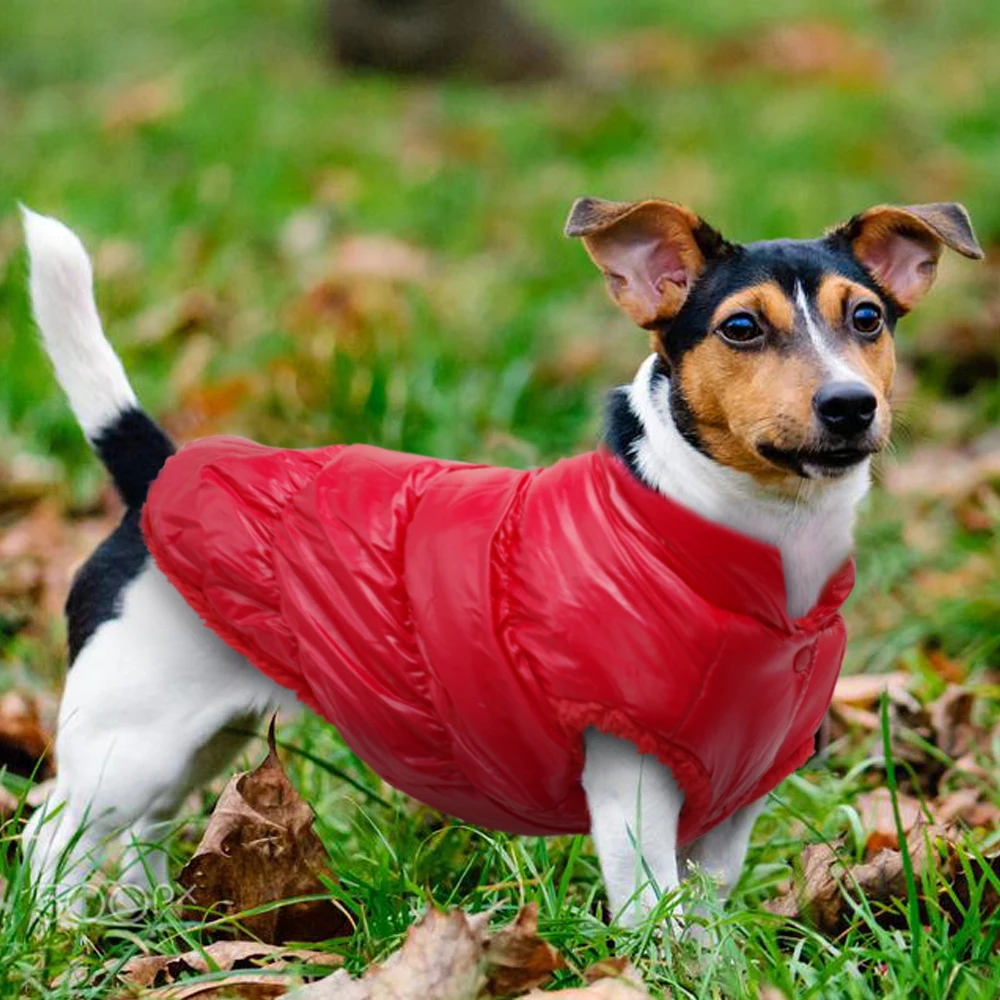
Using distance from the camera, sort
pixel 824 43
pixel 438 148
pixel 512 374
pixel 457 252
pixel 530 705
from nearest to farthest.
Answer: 1. pixel 530 705
2. pixel 512 374
3. pixel 457 252
4. pixel 438 148
5. pixel 824 43

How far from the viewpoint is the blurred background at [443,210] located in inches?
182

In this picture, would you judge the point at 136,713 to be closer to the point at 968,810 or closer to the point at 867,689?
the point at 968,810

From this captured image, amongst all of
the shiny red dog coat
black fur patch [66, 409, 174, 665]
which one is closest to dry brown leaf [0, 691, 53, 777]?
black fur patch [66, 409, 174, 665]

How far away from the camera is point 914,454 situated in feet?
17.0

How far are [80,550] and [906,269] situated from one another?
101 inches

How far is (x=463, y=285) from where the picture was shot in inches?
246

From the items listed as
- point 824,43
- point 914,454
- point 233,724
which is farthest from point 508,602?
point 824,43

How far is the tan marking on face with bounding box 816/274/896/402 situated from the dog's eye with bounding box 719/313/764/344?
100 mm

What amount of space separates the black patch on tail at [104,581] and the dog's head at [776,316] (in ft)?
3.12

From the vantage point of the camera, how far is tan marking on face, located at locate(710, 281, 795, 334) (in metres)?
2.40

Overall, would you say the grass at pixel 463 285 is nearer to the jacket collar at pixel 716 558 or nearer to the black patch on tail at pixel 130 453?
the jacket collar at pixel 716 558

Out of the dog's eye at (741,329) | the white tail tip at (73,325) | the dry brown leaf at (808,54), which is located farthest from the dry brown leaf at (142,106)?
the dog's eye at (741,329)

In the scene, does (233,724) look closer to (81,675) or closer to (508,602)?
(81,675)

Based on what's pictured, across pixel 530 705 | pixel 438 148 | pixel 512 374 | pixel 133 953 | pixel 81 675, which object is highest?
pixel 530 705
